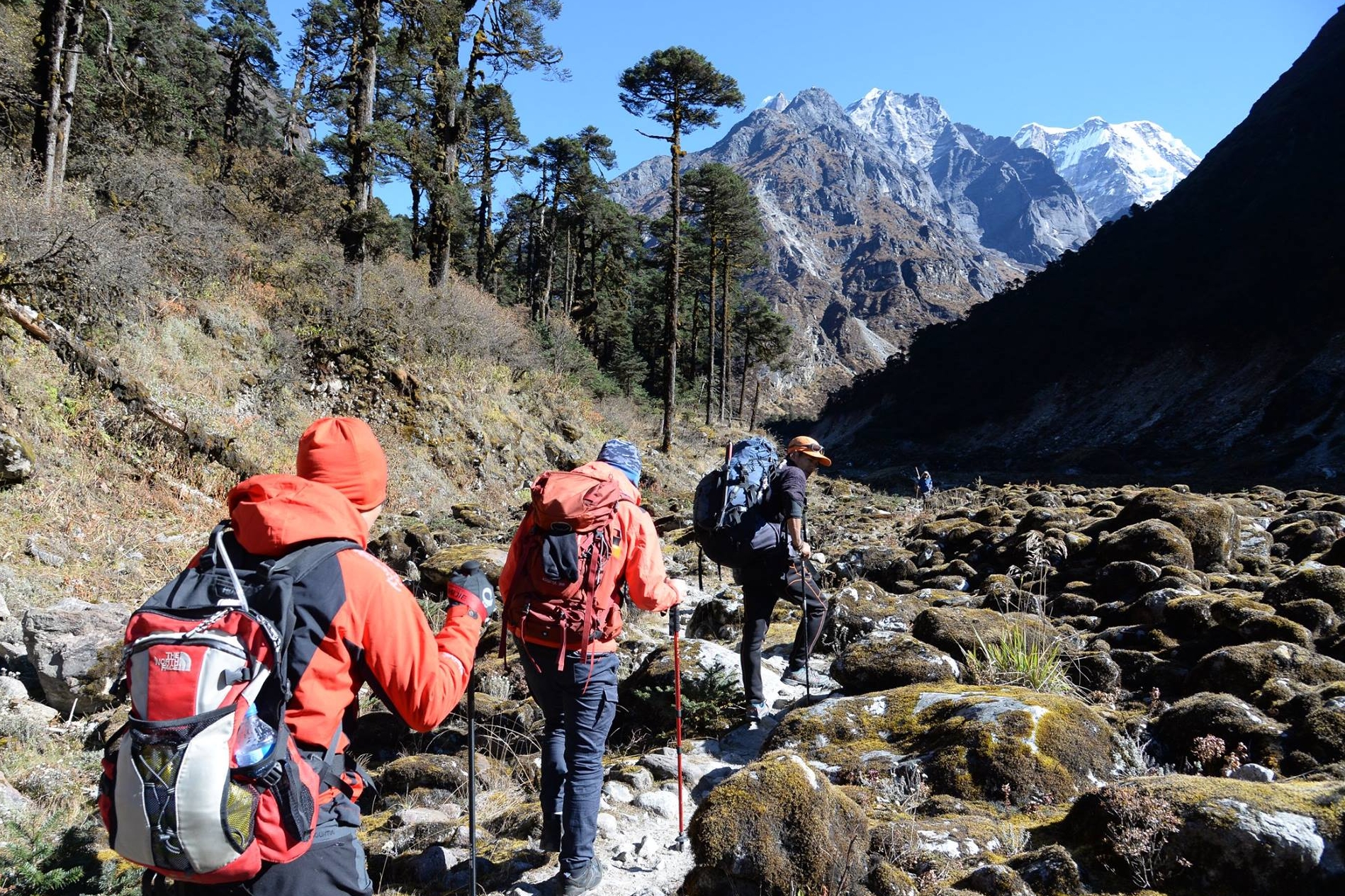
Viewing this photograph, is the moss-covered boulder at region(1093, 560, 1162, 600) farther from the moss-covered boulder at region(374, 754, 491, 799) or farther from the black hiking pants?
the moss-covered boulder at region(374, 754, 491, 799)

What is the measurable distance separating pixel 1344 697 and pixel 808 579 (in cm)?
282

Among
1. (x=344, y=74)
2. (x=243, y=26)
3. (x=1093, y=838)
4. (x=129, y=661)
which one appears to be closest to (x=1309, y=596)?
Result: (x=1093, y=838)

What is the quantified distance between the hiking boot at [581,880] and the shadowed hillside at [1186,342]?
24516 mm

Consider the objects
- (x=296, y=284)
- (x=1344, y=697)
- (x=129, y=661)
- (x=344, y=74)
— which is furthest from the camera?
(x=344, y=74)

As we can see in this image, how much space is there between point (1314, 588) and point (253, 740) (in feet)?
21.3

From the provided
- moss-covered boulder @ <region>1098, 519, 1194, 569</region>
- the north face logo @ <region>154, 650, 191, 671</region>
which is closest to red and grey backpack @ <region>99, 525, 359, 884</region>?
the north face logo @ <region>154, 650, 191, 671</region>

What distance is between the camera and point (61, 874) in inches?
98.6

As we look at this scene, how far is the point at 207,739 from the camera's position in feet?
5.14

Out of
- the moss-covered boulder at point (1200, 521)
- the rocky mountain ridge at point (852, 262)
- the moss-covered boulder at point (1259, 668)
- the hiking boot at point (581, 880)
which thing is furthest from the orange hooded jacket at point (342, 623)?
the rocky mountain ridge at point (852, 262)

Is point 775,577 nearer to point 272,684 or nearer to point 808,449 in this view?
point 808,449

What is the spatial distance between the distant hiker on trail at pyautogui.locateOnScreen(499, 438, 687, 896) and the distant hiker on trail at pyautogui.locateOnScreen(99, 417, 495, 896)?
1.07 meters

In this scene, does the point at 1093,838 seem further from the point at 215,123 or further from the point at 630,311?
the point at 630,311

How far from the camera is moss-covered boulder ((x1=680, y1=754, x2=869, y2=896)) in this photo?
8.20 feet

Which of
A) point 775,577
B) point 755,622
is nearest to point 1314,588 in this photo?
point 775,577
